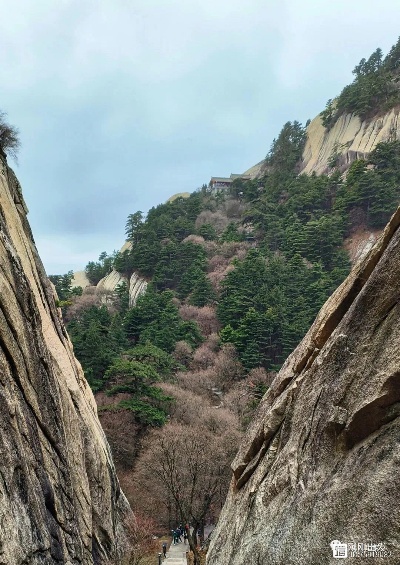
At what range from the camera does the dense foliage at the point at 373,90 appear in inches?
2601

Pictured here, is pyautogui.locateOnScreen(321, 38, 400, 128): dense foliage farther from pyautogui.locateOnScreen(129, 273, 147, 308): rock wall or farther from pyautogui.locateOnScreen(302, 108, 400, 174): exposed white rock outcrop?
pyautogui.locateOnScreen(129, 273, 147, 308): rock wall

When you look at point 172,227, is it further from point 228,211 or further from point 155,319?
point 155,319

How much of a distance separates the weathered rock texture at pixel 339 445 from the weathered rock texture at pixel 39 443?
451 centimetres

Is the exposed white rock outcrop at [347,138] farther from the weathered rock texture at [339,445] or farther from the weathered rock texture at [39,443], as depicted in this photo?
the weathered rock texture at [339,445]

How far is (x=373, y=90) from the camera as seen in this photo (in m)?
66.8

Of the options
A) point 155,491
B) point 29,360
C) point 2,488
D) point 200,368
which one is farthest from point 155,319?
point 2,488

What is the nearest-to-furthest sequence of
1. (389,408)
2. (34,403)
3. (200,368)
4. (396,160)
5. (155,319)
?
(389,408) → (34,403) → (200,368) → (155,319) → (396,160)

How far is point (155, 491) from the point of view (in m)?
22.7

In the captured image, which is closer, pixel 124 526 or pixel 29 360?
pixel 29 360

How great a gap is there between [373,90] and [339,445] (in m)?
74.3

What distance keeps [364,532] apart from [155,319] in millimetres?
39288

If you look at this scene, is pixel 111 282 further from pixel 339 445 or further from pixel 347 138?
pixel 339 445

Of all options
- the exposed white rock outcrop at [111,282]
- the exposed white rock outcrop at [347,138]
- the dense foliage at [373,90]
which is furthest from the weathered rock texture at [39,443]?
the dense foliage at [373,90]

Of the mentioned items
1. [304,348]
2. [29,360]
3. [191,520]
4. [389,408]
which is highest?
[29,360]
